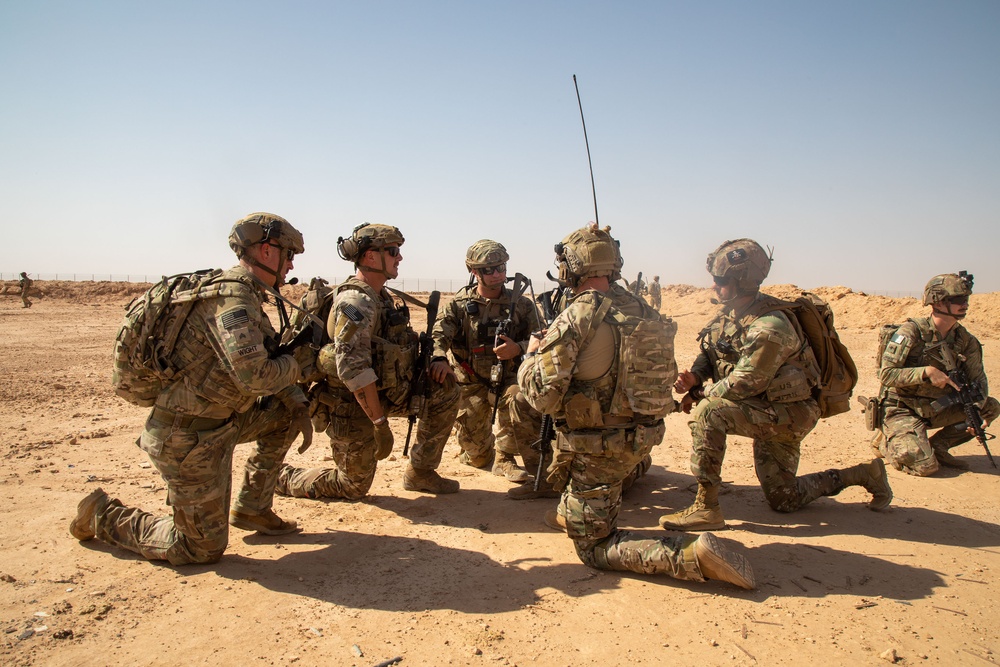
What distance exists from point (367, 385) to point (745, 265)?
11.0 ft

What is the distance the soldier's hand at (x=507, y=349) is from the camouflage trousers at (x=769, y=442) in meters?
1.82

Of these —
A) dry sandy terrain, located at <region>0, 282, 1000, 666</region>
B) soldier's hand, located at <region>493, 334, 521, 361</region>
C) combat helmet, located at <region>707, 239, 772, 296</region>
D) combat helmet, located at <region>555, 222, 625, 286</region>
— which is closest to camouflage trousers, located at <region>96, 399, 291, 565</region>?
dry sandy terrain, located at <region>0, 282, 1000, 666</region>

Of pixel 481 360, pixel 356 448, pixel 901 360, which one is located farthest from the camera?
pixel 901 360

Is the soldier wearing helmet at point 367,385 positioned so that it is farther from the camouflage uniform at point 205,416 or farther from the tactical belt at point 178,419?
the tactical belt at point 178,419

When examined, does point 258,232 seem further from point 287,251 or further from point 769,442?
point 769,442

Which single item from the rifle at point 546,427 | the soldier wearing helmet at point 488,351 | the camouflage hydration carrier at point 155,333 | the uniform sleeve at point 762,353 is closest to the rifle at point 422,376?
the soldier wearing helmet at point 488,351

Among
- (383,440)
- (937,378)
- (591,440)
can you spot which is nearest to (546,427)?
(591,440)

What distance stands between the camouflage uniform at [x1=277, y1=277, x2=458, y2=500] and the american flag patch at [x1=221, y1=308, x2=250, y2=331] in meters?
0.99

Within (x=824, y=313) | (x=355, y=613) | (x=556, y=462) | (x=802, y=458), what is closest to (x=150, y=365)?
(x=355, y=613)

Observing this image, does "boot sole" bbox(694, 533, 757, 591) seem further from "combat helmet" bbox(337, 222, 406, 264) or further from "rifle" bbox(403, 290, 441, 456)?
"combat helmet" bbox(337, 222, 406, 264)

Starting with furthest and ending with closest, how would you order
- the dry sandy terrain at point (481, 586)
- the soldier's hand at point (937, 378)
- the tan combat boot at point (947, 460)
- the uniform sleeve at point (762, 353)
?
the tan combat boot at point (947, 460), the soldier's hand at point (937, 378), the uniform sleeve at point (762, 353), the dry sandy terrain at point (481, 586)

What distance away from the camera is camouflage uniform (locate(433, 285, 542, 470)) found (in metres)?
6.61

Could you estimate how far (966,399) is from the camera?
7.02 m

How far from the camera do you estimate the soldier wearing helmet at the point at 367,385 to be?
5.22m
